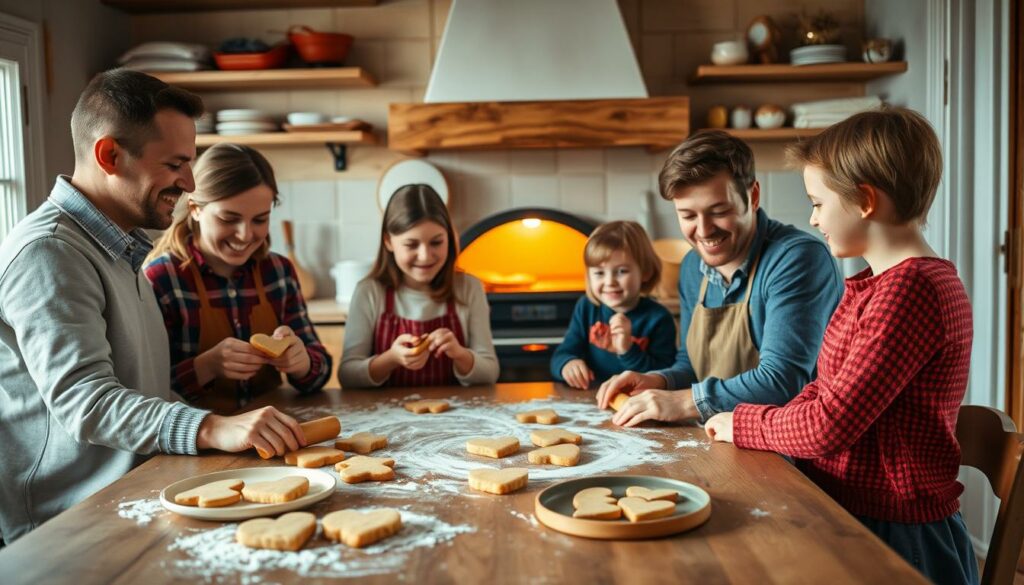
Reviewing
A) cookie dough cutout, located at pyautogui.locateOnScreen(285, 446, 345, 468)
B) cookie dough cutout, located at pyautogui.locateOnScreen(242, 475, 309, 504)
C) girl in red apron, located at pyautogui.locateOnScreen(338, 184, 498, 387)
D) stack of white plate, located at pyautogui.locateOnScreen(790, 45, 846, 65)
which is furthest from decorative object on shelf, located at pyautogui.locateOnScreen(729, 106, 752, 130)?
cookie dough cutout, located at pyautogui.locateOnScreen(242, 475, 309, 504)

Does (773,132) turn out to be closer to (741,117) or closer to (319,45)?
(741,117)

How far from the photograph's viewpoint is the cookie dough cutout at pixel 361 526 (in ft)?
3.56

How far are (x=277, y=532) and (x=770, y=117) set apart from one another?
3200 mm

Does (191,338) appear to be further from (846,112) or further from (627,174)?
(846,112)

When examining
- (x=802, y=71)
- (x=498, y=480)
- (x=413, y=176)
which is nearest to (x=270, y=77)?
(x=413, y=176)

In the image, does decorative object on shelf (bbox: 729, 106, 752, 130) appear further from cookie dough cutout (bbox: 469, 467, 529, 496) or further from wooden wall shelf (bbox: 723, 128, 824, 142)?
cookie dough cutout (bbox: 469, 467, 529, 496)

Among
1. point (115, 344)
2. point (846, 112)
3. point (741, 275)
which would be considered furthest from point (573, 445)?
point (846, 112)

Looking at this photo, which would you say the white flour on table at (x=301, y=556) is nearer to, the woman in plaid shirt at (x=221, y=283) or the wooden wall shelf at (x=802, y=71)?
the woman in plaid shirt at (x=221, y=283)

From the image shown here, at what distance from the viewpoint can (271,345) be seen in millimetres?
1937

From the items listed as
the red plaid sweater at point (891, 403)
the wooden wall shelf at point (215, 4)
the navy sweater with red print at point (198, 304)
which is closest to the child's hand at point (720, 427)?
the red plaid sweater at point (891, 403)

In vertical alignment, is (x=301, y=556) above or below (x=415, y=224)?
below

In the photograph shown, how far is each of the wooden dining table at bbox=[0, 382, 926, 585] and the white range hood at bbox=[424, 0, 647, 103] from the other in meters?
2.34

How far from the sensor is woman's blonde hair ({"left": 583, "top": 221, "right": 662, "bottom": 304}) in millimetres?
2494

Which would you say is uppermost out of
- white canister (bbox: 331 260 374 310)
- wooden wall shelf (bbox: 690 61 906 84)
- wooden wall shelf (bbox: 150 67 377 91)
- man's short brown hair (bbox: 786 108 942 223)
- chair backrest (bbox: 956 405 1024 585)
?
wooden wall shelf (bbox: 150 67 377 91)
